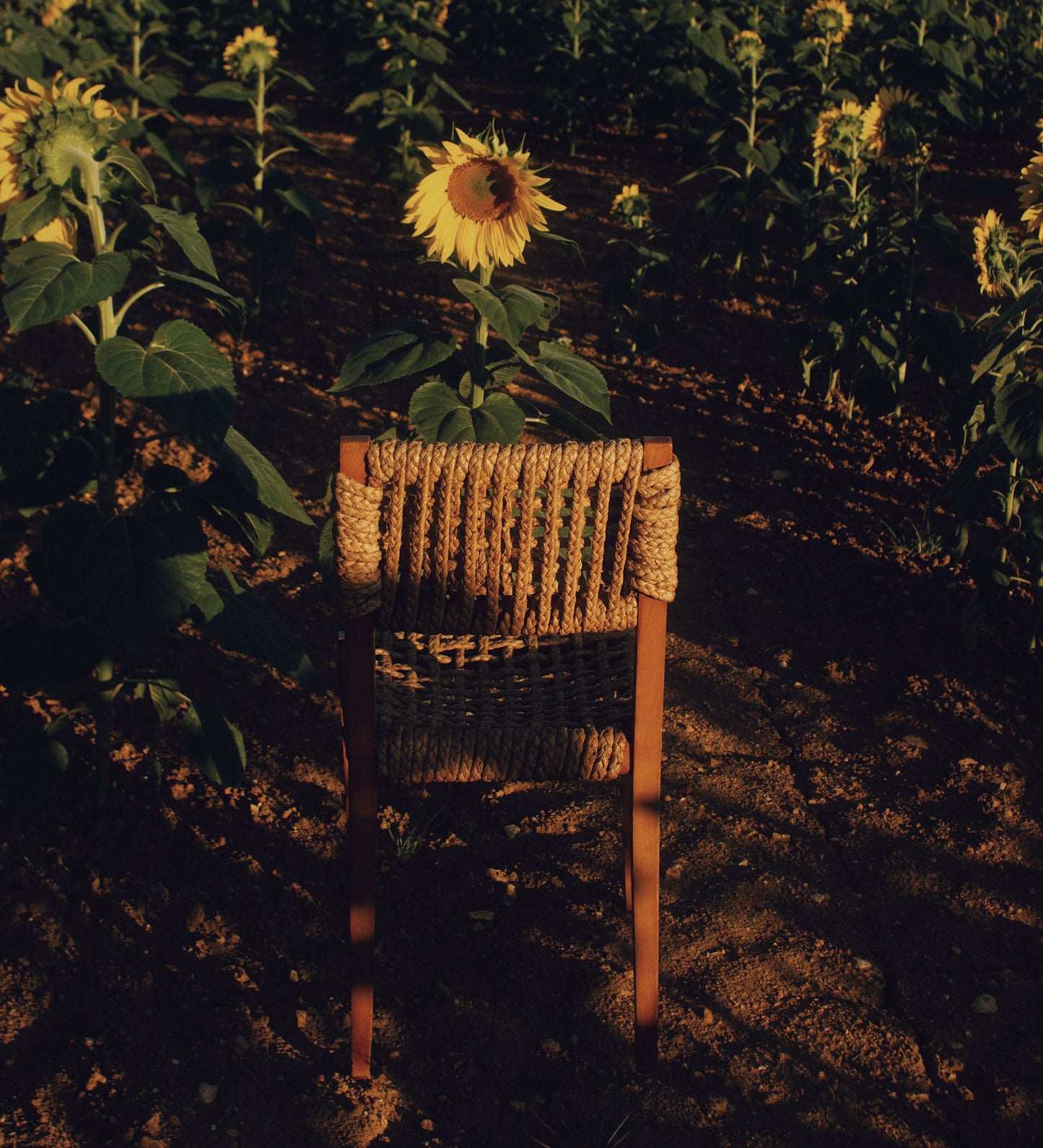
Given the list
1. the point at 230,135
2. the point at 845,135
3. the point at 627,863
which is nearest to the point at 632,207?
the point at 845,135

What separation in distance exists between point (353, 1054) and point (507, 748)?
2.28 feet

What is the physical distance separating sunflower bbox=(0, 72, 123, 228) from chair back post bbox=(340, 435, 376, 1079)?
0.93m

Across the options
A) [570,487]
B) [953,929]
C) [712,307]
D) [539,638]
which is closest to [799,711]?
[953,929]

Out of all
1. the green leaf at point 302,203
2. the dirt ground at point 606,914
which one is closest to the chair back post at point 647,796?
the dirt ground at point 606,914

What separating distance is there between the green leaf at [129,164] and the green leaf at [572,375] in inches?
33.8

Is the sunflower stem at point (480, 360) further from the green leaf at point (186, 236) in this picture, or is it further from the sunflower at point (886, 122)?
the sunflower at point (886, 122)

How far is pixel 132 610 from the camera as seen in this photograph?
7.37 feet

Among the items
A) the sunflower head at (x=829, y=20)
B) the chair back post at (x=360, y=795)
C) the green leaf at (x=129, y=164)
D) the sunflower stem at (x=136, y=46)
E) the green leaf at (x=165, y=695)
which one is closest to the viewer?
the chair back post at (x=360, y=795)

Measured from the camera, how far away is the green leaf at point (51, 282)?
6.88ft

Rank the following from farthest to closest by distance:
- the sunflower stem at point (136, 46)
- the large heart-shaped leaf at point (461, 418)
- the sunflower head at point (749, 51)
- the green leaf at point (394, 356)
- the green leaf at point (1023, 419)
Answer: the sunflower stem at point (136, 46) → the sunflower head at point (749, 51) → the green leaf at point (1023, 419) → the large heart-shaped leaf at point (461, 418) → the green leaf at point (394, 356)

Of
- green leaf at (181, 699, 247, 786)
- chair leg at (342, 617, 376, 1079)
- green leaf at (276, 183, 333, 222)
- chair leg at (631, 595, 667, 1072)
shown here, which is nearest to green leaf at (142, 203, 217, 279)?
chair leg at (342, 617, 376, 1079)

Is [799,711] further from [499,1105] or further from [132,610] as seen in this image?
[132,610]

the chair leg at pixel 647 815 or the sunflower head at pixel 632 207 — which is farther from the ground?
the sunflower head at pixel 632 207

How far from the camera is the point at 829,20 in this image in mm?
6371
